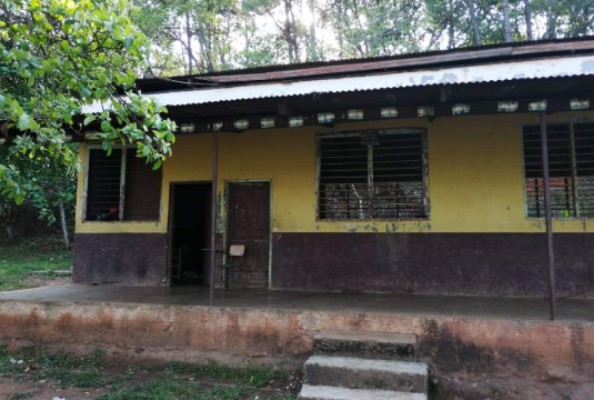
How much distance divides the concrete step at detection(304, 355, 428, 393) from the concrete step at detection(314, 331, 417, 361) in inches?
3.7

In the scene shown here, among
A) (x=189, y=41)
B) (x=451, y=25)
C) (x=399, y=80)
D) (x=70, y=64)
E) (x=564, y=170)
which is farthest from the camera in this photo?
(x=189, y=41)

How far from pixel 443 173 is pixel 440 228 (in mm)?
848

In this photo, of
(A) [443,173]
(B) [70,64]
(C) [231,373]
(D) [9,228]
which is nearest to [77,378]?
(C) [231,373]

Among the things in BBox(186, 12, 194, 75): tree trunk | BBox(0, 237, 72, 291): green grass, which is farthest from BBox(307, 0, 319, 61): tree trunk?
BBox(0, 237, 72, 291): green grass

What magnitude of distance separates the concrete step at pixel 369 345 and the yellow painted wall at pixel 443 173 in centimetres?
247

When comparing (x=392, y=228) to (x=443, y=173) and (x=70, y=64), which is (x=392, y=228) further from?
(x=70, y=64)

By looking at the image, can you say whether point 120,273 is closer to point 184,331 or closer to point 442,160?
point 184,331

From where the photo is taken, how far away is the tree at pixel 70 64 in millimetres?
3662

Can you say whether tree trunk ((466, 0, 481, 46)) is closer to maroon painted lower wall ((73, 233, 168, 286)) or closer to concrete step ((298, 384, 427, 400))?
maroon painted lower wall ((73, 233, 168, 286))

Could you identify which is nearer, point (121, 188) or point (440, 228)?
point (440, 228)

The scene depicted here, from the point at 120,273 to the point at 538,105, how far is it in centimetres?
711

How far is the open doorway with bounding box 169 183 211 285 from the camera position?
9086mm

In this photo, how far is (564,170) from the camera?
699cm

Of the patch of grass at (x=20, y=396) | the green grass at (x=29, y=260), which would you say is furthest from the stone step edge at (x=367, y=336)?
the green grass at (x=29, y=260)
